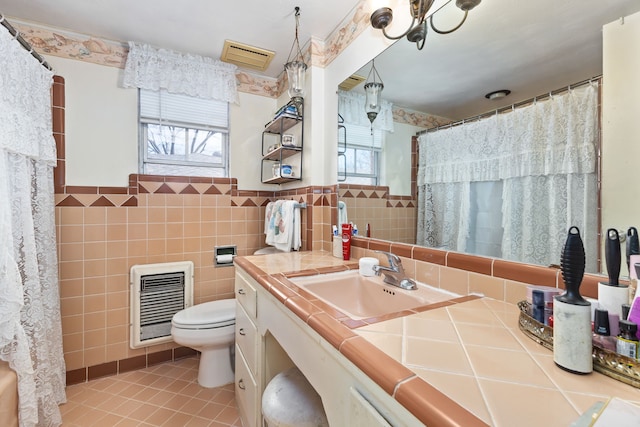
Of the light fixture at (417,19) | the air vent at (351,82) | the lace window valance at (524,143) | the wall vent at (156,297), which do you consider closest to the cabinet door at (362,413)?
the lace window valance at (524,143)

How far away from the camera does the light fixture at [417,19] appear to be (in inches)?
40.1

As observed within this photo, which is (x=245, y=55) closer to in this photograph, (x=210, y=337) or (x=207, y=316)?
(x=207, y=316)

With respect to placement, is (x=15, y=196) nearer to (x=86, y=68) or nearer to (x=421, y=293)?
(x=86, y=68)

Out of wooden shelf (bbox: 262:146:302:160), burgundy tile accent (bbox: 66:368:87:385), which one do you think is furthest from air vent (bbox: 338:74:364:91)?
burgundy tile accent (bbox: 66:368:87:385)

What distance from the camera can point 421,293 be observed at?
3.21 feet

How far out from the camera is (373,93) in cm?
147

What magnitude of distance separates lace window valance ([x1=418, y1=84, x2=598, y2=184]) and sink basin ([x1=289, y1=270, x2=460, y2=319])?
1.56 ft

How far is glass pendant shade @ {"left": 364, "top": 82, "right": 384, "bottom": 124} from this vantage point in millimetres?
1437

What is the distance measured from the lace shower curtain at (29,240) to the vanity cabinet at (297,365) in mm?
897

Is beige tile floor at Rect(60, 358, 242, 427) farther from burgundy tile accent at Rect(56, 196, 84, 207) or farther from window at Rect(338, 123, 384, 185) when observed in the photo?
window at Rect(338, 123, 384, 185)

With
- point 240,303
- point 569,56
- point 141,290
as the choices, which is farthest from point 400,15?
point 141,290

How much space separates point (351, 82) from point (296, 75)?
40cm

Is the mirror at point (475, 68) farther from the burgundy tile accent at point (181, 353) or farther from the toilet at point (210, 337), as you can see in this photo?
the burgundy tile accent at point (181, 353)

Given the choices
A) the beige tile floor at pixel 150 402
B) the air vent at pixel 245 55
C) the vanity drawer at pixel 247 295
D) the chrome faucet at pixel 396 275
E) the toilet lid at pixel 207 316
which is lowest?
the beige tile floor at pixel 150 402
